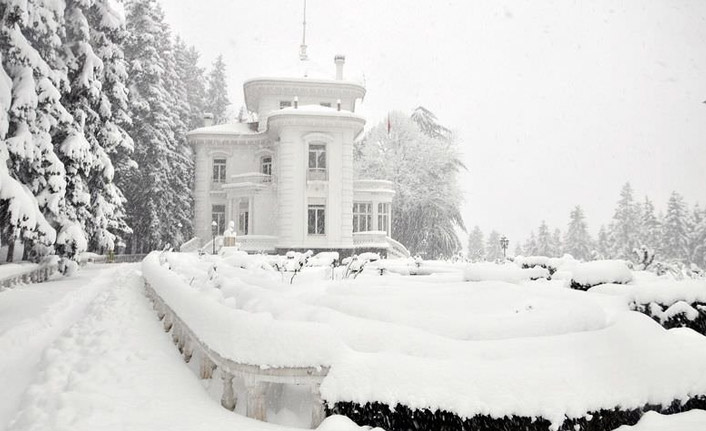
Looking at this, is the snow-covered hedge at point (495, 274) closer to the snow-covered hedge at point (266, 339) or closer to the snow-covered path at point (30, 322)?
the snow-covered hedge at point (266, 339)

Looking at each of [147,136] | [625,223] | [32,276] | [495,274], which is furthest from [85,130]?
[625,223]

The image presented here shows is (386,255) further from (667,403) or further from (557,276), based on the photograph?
(667,403)

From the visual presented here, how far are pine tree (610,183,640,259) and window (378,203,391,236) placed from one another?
33.6 m

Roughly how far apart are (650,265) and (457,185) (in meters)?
29.7

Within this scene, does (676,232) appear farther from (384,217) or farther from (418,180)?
(384,217)

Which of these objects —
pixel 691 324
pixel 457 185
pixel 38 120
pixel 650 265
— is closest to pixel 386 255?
pixel 457 185

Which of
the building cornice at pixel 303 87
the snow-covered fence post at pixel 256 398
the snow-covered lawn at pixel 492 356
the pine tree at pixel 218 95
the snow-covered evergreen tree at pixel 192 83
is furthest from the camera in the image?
the pine tree at pixel 218 95

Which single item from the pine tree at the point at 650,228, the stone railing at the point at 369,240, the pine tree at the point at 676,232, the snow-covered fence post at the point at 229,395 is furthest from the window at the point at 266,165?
the pine tree at the point at 650,228

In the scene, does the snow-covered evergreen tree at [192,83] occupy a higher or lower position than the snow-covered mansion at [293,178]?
higher

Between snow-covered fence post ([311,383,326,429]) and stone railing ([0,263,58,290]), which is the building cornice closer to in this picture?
stone railing ([0,263,58,290])

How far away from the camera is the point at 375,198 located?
3391cm

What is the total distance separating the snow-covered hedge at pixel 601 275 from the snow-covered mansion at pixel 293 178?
21.0m

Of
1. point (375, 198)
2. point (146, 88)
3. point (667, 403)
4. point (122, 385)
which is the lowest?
point (122, 385)

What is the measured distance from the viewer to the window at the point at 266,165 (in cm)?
3591
